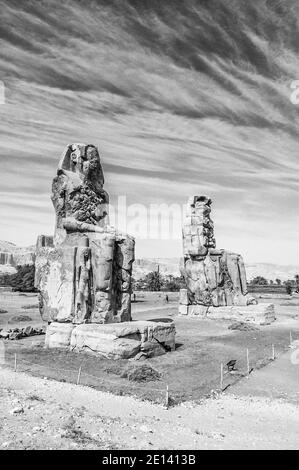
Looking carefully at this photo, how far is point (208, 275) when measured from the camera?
81.0 ft

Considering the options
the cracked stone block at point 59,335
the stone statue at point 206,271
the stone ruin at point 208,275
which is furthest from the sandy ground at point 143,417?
the stone statue at point 206,271

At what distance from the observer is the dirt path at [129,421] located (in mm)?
6137

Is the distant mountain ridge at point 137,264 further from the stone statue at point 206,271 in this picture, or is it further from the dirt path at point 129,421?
the dirt path at point 129,421

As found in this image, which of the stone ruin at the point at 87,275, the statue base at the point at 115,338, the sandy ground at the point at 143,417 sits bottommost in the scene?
the sandy ground at the point at 143,417

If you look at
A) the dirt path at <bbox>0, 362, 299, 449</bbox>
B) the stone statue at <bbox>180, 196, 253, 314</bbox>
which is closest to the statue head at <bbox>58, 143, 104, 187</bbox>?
the dirt path at <bbox>0, 362, 299, 449</bbox>

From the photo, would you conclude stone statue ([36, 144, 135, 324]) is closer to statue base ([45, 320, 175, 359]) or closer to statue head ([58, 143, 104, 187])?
statue head ([58, 143, 104, 187])

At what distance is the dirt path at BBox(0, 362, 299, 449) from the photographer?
6137 millimetres

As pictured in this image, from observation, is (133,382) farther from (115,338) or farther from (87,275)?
(87,275)

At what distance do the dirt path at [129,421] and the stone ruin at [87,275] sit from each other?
128 inches

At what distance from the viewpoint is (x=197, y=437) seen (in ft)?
21.3

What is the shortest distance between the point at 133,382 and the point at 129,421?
8.56 ft
